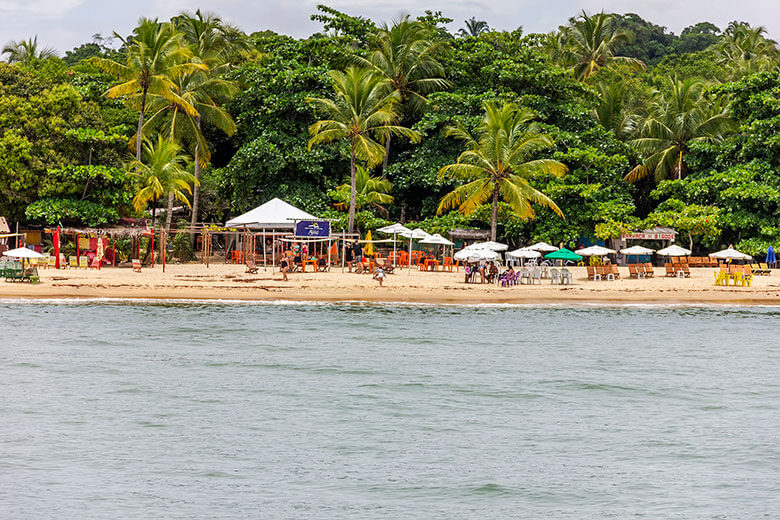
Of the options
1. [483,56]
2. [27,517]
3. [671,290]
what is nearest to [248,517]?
[27,517]

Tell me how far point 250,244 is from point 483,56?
16182 mm

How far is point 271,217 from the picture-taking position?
36906 mm

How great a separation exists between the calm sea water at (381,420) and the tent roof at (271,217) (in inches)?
366

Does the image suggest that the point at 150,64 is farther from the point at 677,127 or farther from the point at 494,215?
the point at 677,127

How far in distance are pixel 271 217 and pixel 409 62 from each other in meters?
14.4

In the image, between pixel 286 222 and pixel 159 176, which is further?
pixel 159 176

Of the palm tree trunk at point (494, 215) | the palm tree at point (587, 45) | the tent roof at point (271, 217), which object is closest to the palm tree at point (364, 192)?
the palm tree trunk at point (494, 215)

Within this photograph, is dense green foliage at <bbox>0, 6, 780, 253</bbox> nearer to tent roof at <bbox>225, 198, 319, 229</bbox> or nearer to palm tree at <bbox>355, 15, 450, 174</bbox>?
palm tree at <bbox>355, 15, 450, 174</bbox>

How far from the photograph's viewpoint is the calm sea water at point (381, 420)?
451 inches

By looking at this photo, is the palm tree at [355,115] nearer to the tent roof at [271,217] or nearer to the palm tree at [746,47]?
the tent roof at [271,217]


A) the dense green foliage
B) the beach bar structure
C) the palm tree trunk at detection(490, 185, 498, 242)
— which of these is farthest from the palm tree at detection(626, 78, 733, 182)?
the beach bar structure

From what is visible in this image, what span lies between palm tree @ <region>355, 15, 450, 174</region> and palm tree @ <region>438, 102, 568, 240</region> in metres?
7.08

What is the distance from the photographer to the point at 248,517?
1065 cm

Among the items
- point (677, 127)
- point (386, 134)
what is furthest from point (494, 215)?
point (677, 127)
